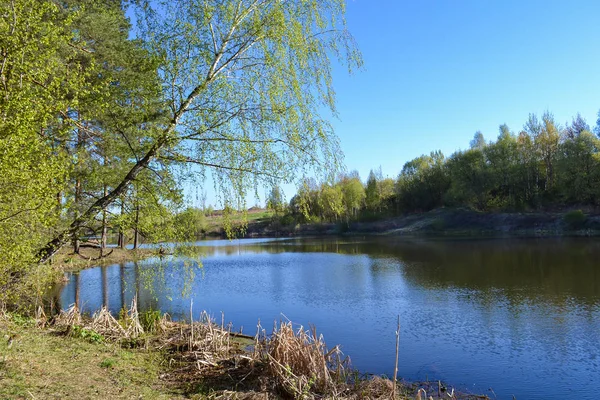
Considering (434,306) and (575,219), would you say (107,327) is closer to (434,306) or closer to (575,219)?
(434,306)

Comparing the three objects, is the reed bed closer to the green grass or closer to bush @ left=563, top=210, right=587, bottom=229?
the green grass

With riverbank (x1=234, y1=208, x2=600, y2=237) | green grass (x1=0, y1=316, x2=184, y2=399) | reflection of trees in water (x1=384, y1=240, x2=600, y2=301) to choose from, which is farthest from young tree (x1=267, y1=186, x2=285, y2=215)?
riverbank (x1=234, y1=208, x2=600, y2=237)

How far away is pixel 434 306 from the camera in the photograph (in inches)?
681

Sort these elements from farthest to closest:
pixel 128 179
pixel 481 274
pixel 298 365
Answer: pixel 481 274, pixel 298 365, pixel 128 179

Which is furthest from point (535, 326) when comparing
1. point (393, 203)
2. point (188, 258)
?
point (393, 203)

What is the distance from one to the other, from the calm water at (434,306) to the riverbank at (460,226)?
21786mm

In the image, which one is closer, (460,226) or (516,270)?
(516,270)

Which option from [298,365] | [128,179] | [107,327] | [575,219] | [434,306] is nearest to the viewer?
[128,179]

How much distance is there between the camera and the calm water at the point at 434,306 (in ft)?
33.9

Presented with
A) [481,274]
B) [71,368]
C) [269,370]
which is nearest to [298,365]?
[269,370]

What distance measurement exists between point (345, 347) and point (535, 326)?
6.65m

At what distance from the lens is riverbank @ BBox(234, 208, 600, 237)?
2060 inches

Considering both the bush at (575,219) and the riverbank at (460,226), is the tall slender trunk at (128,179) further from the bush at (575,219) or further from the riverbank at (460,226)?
the bush at (575,219)

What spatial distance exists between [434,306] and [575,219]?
4493 centimetres
